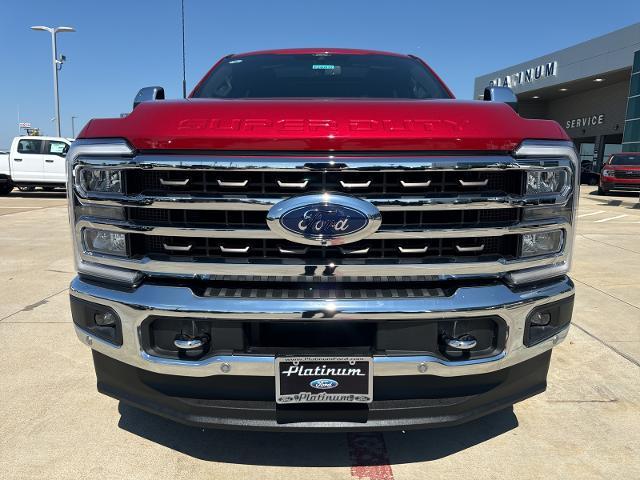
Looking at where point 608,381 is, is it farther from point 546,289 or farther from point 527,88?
point 527,88

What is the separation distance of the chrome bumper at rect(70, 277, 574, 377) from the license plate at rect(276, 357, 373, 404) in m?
0.05

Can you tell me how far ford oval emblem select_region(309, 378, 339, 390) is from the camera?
1.89 metres

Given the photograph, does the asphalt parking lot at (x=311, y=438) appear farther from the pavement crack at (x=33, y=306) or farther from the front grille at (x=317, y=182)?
the front grille at (x=317, y=182)

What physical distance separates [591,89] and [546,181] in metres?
41.5

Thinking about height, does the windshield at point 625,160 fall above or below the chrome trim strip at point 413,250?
above

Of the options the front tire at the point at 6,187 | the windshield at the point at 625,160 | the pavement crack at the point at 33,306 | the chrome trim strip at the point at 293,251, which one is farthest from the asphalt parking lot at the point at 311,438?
the windshield at the point at 625,160

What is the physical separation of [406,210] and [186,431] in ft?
5.05

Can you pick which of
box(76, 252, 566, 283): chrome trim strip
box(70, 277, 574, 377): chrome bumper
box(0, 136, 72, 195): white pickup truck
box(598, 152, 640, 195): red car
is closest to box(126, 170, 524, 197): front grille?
box(76, 252, 566, 283): chrome trim strip

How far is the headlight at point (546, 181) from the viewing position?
6.47ft

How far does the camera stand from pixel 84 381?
299cm

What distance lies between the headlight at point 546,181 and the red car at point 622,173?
19717mm

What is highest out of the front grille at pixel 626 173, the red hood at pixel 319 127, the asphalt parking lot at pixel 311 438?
the red hood at pixel 319 127

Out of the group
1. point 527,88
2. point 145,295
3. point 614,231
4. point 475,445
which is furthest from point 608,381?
point 527,88

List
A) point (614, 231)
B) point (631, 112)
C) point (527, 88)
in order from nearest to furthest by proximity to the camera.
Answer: point (614, 231) < point (631, 112) < point (527, 88)
